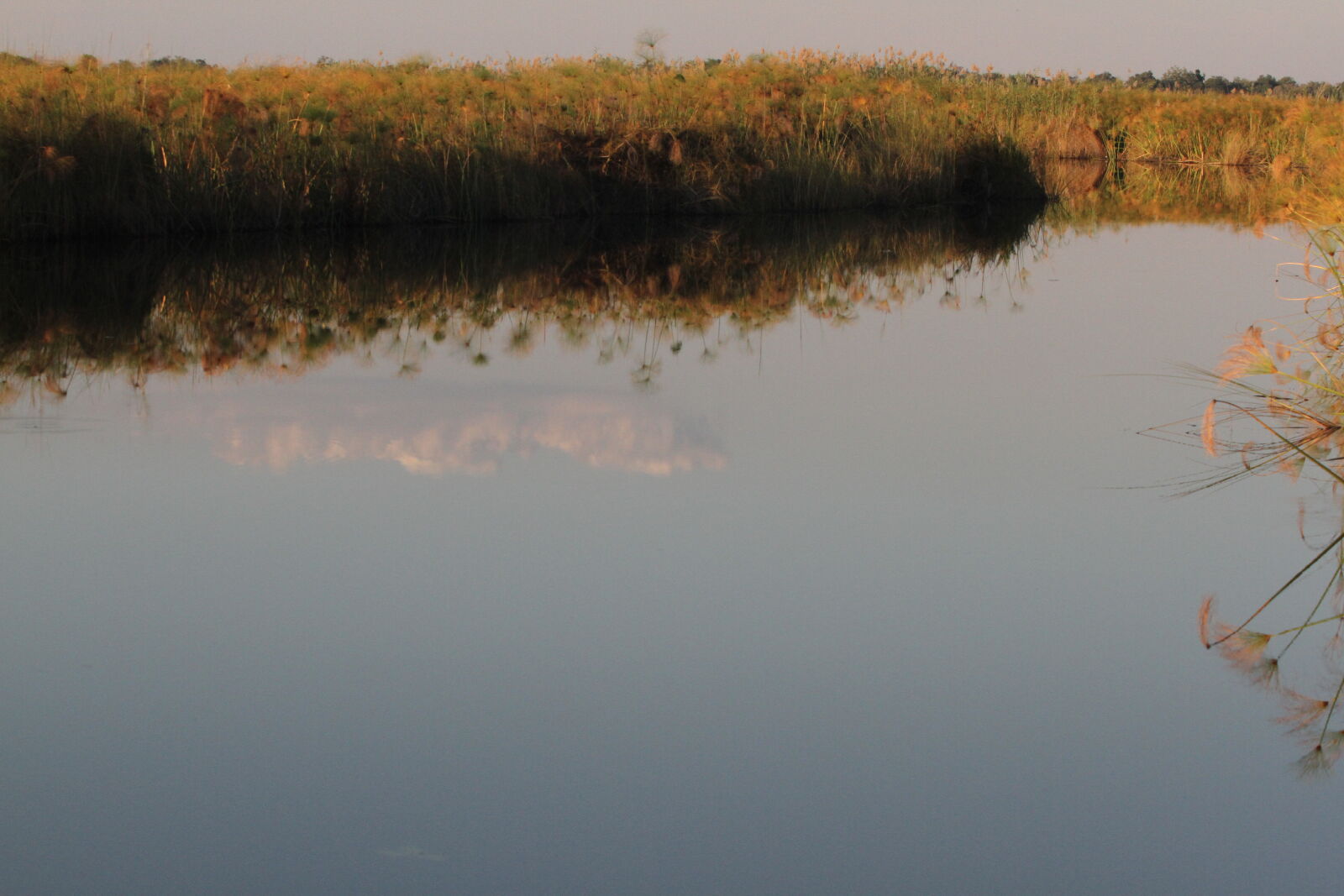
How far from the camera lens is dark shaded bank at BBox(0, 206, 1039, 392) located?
6.41 m

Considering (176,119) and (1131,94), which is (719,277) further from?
(1131,94)

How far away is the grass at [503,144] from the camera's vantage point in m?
9.16

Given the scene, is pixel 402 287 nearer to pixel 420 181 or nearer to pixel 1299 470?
pixel 420 181

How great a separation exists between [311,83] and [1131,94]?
1335 cm

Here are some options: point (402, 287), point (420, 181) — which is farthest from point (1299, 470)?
point (420, 181)

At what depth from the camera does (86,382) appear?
18.5 ft

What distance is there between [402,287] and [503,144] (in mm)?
3373

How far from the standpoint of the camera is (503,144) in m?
11.1

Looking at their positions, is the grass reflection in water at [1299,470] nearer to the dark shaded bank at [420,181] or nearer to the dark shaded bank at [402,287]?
the dark shaded bank at [402,287]

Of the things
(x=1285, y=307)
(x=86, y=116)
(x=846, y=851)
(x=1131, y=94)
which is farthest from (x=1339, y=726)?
(x=1131, y=94)

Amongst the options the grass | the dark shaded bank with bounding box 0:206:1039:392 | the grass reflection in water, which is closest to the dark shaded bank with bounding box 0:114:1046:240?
the grass

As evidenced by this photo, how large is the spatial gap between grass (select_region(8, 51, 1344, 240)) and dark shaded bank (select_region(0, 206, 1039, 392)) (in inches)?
12.2

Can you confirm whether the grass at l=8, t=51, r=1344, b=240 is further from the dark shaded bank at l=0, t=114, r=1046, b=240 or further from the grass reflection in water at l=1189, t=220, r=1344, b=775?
the grass reflection in water at l=1189, t=220, r=1344, b=775

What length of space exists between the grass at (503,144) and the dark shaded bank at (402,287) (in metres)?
0.31
